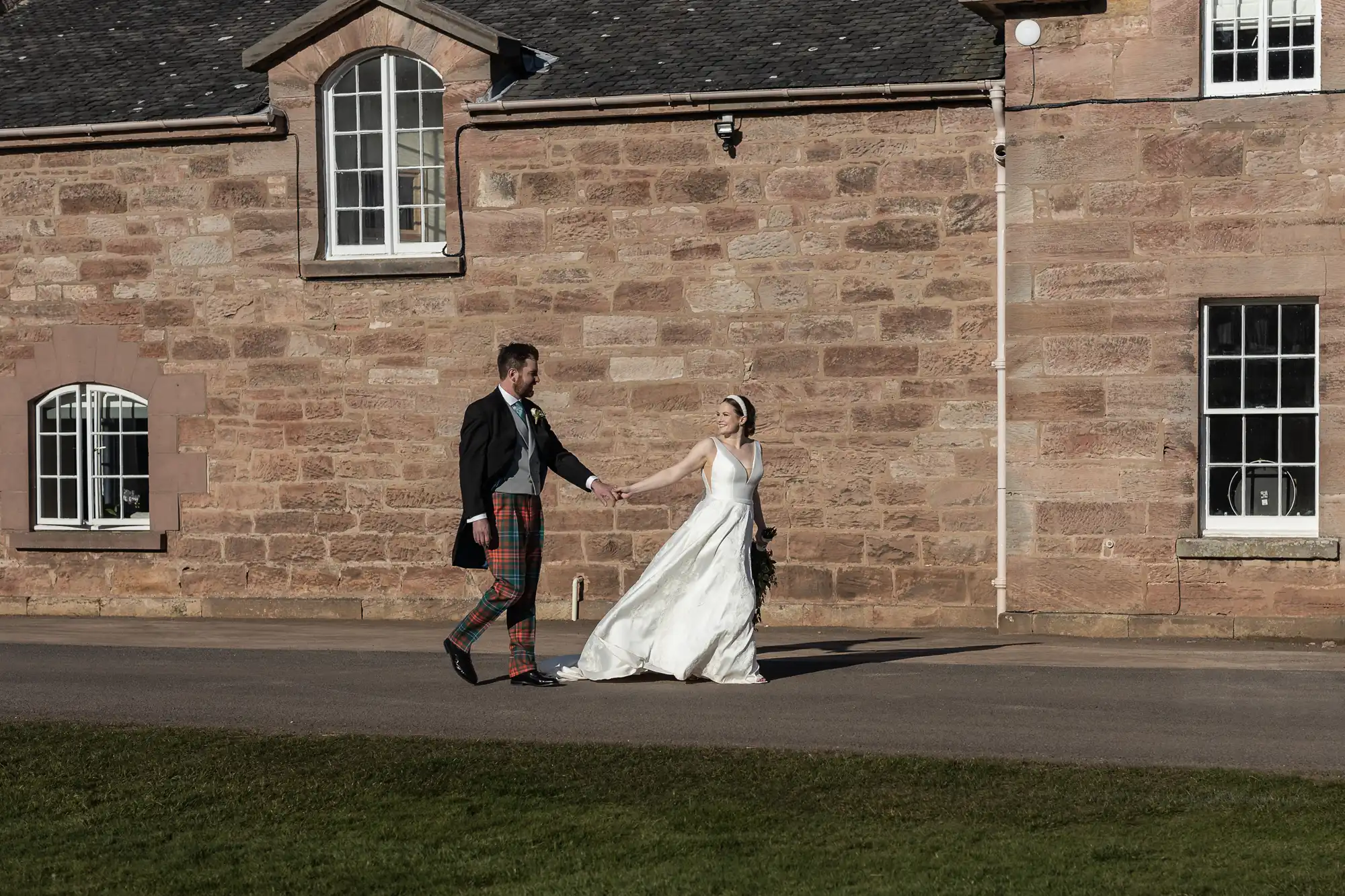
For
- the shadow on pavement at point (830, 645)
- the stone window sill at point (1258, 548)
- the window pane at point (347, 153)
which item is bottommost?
the shadow on pavement at point (830, 645)

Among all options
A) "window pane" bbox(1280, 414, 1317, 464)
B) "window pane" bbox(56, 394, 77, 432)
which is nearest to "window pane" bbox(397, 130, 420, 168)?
"window pane" bbox(56, 394, 77, 432)

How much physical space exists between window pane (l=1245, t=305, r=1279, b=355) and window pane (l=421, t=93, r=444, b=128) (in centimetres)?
662

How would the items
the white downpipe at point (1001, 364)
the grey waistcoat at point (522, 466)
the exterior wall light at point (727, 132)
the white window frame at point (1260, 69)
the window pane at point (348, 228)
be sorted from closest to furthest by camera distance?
1. the grey waistcoat at point (522, 466)
2. the white window frame at point (1260, 69)
3. the white downpipe at point (1001, 364)
4. the exterior wall light at point (727, 132)
5. the window pane at point (348, 228)

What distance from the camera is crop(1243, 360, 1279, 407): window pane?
14.3 meters

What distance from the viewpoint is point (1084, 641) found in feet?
45.8

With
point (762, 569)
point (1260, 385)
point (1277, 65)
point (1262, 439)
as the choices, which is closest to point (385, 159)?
point (762, 569)

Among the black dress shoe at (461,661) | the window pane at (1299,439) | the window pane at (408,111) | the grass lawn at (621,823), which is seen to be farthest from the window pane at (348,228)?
the grass lawn at (621,823)

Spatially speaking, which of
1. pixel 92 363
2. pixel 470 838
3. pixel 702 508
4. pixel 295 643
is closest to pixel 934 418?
pixel 702 508

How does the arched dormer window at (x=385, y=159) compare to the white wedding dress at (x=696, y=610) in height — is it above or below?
above

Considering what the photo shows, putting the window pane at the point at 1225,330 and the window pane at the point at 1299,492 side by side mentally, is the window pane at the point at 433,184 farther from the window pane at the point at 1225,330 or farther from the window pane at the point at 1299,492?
the window pane at the point at 1299,492

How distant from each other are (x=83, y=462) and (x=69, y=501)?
Answer: 389 mm

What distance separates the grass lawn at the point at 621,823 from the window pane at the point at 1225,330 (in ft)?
22.5

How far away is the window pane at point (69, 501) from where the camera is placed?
56.2 ft

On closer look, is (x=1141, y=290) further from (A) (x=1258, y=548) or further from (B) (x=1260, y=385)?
(A) (x=1258, y=548)
